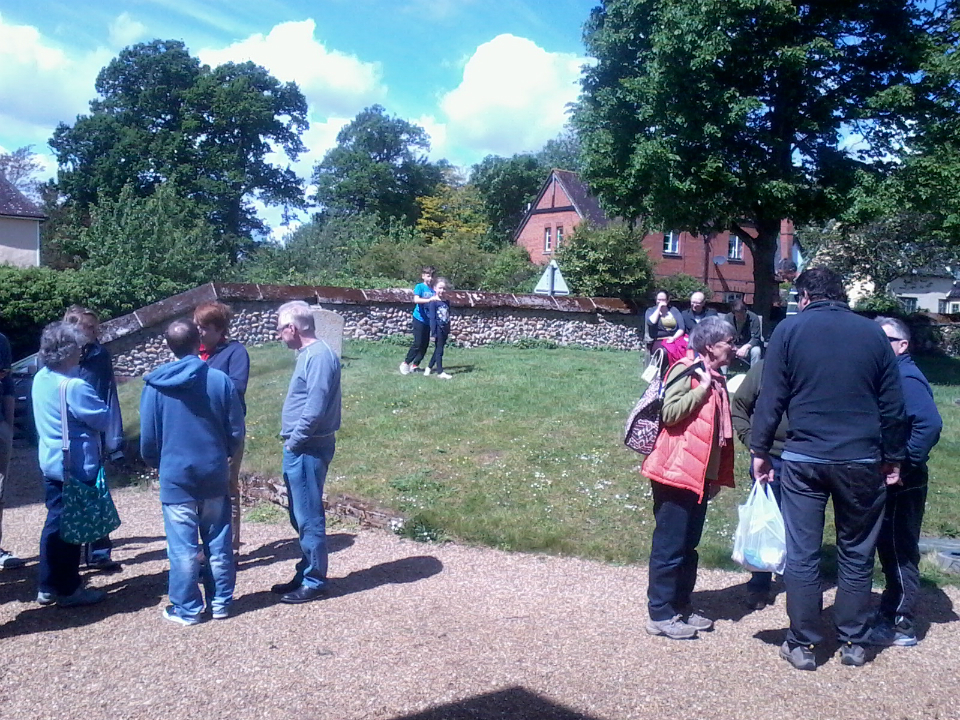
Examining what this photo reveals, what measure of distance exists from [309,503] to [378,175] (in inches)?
2499

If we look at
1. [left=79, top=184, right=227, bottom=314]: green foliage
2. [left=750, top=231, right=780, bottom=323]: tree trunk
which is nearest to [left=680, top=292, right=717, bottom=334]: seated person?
[left=750, top=231, right=780, bottom=323]: tree trunk

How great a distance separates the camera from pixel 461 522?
7.22 metres

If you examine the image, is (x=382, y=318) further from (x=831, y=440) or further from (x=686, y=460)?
(x=831, y=440)

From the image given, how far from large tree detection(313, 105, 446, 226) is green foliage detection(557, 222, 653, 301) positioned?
3644 cm

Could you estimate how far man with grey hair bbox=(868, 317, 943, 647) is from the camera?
5.08 meters

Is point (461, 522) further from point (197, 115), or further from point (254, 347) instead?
point (197, 115)

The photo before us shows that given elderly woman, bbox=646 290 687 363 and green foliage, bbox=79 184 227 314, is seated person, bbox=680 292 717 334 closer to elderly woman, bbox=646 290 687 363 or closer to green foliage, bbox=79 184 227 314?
elderly woman, bbox=646 290 687 363

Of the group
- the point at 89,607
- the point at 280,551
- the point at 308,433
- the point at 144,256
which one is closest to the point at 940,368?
the point at 280,551

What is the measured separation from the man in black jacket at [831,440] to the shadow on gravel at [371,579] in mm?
2573

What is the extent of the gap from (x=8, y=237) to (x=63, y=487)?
4050 centimetres

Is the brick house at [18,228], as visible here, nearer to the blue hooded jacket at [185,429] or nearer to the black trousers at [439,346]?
the black trousers at [439,346]

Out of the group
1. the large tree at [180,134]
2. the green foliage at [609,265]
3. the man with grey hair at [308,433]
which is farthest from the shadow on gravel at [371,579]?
the large tree at [180,134]

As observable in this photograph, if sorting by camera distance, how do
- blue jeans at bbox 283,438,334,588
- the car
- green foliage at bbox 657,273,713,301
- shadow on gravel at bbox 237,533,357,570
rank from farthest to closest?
1. green foliage at bbox 657,273,713,301
2. the car
3. shadow on gravel at bbox 237,533,357,570
4. blue jeans at bbox 283,438,334,588

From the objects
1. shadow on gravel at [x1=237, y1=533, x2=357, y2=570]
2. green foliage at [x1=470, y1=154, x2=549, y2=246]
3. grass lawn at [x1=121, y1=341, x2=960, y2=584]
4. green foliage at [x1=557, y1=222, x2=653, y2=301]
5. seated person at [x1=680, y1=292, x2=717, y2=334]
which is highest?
green foliage at [x1=470, y1=154, x2=549, y2=246]
